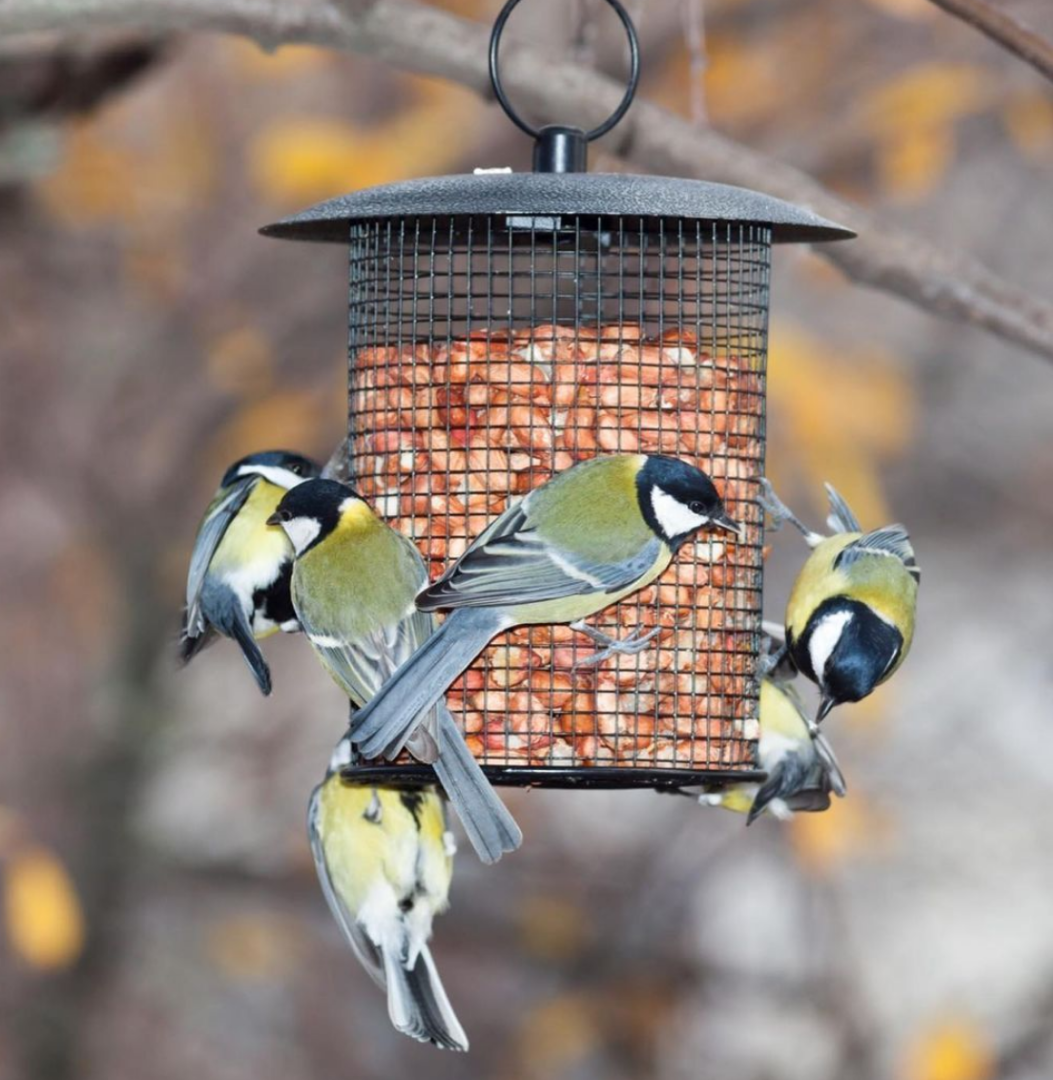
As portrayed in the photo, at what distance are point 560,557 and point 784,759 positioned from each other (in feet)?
3.08

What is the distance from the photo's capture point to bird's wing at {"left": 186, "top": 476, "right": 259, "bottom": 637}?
13.3ft

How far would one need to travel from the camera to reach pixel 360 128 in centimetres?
769

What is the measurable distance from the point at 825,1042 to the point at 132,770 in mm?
3329

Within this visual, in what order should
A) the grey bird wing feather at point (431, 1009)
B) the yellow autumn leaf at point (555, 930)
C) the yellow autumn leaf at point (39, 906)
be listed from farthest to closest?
the yellow autumn leaf at point (555, 930) → the yellow autumn leaf at point (39, 906) → the grey bird wing feather at point (431, 1009)

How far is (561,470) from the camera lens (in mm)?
3832

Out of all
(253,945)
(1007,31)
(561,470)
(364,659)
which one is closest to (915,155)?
(1007,31)

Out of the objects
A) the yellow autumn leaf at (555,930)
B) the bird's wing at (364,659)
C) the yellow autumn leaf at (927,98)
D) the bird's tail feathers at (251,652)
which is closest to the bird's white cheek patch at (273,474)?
the bird's tail feathers at (251,652)

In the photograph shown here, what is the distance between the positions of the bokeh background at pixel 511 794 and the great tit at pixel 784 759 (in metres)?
2.00

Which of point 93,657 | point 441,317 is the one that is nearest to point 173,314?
point 93,657

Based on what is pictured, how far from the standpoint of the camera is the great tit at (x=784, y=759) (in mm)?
4199

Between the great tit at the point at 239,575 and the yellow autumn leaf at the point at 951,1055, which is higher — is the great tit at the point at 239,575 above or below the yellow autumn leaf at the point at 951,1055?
above

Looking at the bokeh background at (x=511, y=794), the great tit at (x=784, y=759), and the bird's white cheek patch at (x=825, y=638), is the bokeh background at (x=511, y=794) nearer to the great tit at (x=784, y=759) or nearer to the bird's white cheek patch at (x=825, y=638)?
the great tit at (x=784, y=759)

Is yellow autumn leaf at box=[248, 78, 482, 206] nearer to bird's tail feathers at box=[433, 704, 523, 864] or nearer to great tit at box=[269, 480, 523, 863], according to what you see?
great tit at box=[269, 480, 523, 863]

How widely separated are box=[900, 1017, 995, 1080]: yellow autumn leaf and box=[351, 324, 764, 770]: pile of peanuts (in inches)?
131
